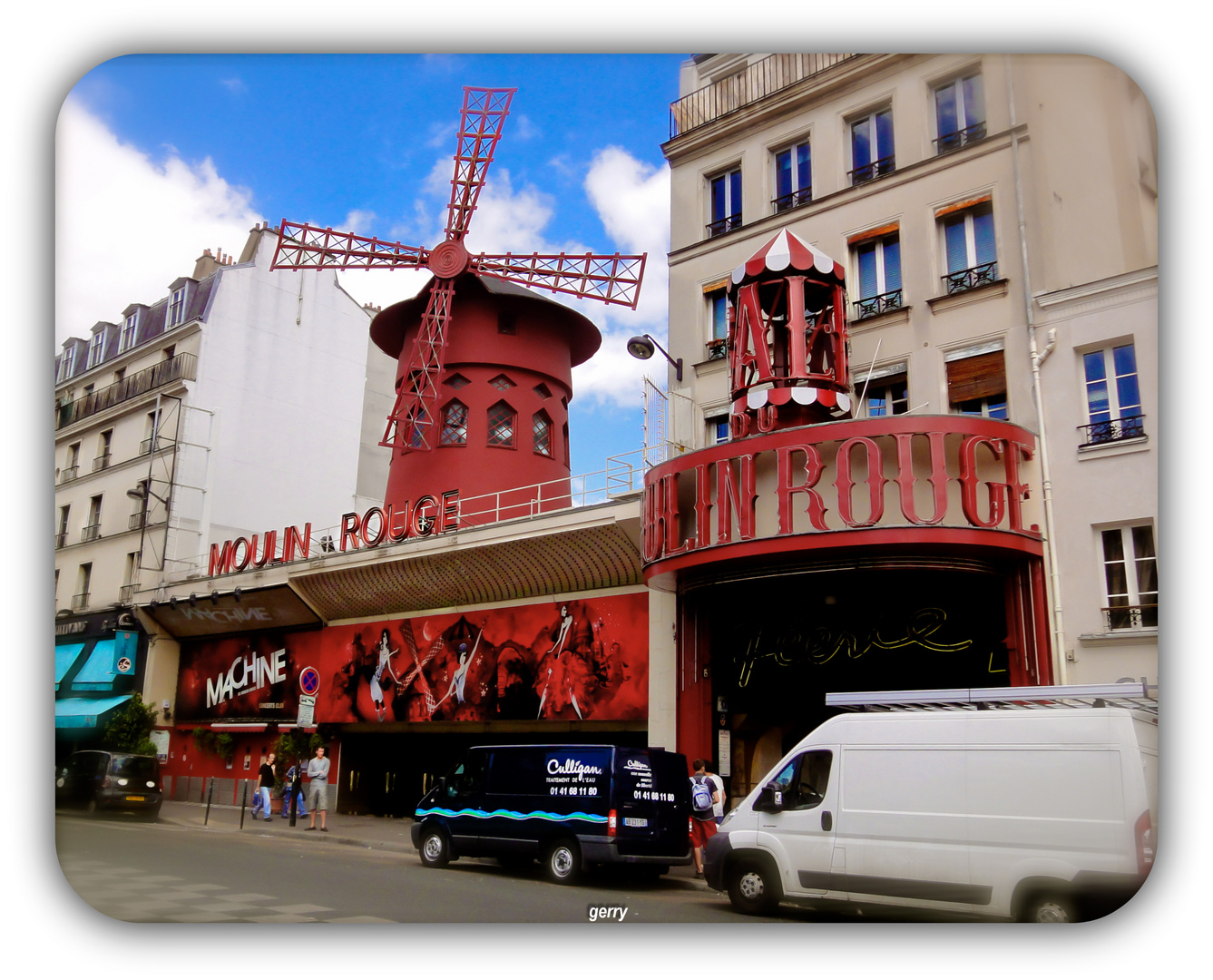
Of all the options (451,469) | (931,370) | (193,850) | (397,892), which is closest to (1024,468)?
(931,370)

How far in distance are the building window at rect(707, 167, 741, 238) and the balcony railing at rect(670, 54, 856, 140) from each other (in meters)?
0.69

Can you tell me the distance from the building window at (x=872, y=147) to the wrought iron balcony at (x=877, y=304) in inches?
51.2

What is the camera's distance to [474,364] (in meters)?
17.2

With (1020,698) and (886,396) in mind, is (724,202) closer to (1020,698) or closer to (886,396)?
(886,396)

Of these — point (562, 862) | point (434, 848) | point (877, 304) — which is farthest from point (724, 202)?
point (434, 848)

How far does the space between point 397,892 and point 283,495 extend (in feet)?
36.8

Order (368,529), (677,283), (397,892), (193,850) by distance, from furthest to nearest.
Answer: (368,529) → (677,283) → (193,850) → (397,892)

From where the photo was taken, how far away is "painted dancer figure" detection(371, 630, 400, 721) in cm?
1595

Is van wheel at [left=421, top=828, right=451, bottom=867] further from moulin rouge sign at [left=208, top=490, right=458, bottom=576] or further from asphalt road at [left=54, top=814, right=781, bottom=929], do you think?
moulin rouge sign at [left=208, top=490, right=458, bottom=576]

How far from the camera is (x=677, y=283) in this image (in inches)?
504

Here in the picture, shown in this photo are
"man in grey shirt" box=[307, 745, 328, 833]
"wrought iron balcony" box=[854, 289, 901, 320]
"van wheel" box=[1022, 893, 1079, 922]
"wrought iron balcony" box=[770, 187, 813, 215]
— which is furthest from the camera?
"man in grey shirt" box=[307, 745, 328, 833]

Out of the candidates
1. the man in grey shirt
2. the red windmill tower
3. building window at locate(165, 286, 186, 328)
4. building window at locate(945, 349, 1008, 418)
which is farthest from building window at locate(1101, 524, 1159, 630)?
the man in grey shirt

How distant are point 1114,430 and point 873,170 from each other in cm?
422

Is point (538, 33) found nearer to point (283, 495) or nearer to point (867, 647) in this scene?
point (867, 647)
